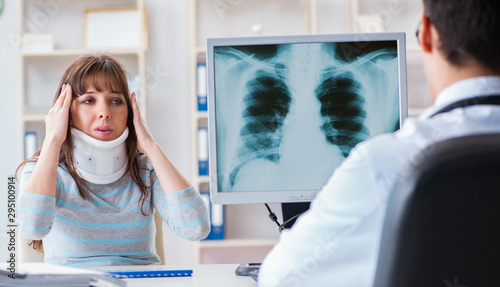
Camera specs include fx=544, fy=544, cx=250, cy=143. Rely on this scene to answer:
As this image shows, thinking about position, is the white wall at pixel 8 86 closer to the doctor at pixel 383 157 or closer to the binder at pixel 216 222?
the binder at pixel 216 222

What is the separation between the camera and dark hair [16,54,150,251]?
1616mm

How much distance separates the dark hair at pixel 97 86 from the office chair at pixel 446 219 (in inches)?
44.3

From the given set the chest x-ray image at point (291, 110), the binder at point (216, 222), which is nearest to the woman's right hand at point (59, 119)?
the chest x-ray image at point (291, 110)

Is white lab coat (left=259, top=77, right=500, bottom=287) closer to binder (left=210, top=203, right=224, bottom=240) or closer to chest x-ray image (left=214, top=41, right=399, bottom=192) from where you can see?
chest x-ray image (left=214, top=41, right=399, bottom=192)

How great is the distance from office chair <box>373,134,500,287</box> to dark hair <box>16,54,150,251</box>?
1.13m

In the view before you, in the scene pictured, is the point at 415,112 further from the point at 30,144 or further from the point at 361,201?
the point at 361,201

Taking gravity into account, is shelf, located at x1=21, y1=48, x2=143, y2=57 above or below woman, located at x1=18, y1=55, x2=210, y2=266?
above

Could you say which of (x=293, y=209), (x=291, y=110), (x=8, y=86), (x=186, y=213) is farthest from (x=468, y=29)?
(x=8, y=86)

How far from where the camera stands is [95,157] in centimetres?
156

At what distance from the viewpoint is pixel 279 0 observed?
11.1 feet

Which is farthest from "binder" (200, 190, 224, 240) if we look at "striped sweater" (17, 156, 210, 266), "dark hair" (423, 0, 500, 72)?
"dark hair" (423, 0, 500, 72)

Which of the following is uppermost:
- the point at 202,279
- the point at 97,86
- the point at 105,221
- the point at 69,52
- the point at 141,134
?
the point at 69,52

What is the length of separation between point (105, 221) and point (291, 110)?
629 mm

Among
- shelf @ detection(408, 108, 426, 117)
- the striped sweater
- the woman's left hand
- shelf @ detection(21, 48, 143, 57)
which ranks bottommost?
the striped sweater
